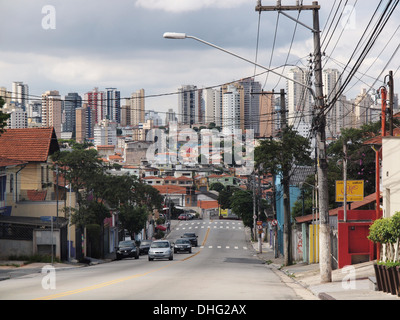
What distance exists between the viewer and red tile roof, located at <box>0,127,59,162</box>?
5631 cm

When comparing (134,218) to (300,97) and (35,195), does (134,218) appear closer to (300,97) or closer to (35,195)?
(35,195)

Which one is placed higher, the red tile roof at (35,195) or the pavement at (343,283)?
the red tile roof at (35,195)

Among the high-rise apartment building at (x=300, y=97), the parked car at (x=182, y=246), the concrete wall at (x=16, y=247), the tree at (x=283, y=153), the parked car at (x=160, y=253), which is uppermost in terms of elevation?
the high-rise apartment building at (x=300, y=97)

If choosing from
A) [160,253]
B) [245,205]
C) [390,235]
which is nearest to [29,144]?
[160,253]

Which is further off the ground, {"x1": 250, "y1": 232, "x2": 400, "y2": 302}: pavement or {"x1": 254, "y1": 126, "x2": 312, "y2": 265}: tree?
{"x1": 254, "y1": 126, "x2": 312, "y2": 265}: tree

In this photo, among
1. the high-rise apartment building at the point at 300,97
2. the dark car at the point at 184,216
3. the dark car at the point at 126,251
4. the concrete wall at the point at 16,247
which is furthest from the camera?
the dark car at the point at 184,216

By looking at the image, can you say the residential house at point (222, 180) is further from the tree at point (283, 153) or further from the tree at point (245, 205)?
the tree at point (283, 153)

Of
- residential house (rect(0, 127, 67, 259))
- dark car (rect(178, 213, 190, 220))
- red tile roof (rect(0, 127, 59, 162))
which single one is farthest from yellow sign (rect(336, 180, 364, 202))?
dark car (rect(178, 213, 190, 220))

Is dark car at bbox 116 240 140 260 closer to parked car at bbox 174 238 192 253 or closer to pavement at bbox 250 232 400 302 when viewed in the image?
parked car at bbox 174 238 192 253

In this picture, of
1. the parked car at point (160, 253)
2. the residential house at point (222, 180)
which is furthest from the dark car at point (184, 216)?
the parked car at point (160, 253)

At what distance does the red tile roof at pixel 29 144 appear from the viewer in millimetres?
56312

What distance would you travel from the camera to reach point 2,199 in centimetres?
4706
